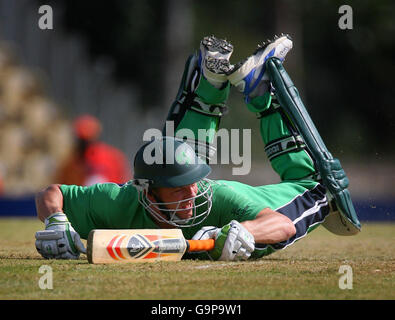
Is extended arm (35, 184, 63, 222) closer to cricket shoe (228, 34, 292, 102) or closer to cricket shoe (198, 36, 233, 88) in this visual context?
cricket shoe (198, 36, 233, 88)

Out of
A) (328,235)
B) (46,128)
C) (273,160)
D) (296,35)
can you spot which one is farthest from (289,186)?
(296,35)

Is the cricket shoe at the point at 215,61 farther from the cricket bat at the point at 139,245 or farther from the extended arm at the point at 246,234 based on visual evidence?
the cricket bat at the point at 139,245

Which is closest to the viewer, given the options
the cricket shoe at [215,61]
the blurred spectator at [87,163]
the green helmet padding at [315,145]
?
the green helmet padding at [315,145]

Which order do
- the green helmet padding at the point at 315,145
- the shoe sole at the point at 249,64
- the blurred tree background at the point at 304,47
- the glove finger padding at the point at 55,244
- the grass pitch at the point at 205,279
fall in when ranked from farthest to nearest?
the blurred tree background at the point at 304,47 < the shoe sole at the point at 249,64 < the green helmet padding at the point at 315,145 < the glove finger padding at the point at 55,244 < the grass pitch at the point at 205,279

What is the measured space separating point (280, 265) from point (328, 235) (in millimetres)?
3785

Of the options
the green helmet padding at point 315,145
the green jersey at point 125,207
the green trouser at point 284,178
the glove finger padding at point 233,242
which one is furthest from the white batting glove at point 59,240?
the green helmet padding at point 315,145

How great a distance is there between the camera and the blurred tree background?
24297 millimetres

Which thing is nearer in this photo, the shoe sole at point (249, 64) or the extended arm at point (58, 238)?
the extended arm at point (58, 238)

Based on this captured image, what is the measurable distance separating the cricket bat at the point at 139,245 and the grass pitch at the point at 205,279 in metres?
0.07

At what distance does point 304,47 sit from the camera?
28734 mm

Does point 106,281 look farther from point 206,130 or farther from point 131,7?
point 131,7

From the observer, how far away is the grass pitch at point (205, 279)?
4203 mm

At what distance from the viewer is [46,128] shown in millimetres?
17672

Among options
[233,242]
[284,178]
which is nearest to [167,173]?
[233,242]
